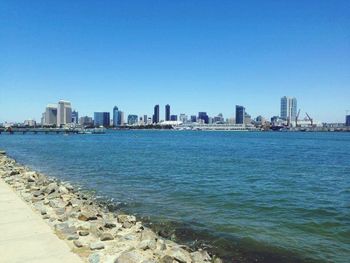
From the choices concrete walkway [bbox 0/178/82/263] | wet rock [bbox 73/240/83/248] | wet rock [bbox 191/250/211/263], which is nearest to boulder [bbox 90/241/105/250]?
wet rock [bbox 73/240/83/248]

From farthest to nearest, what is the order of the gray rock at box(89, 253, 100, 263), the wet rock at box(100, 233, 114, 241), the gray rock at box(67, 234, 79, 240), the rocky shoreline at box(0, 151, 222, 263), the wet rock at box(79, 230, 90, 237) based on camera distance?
the wet rock at box(79, 230, 90, 237) < the wet rock at box(100, 233, 114, 241) < the gray rock at box(67, 234, 79, 240) < the rocky shoreline at box(0, 151, 222, 263) < the gray rock at box(89, 253, 100, 263)

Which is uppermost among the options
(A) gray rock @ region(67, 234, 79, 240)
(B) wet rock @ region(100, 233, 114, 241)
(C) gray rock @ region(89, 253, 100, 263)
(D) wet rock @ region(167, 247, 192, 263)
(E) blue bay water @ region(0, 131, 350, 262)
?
(A) gray rock @ region(67, 234, 79, 240)

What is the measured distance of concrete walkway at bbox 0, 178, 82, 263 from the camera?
977 cm

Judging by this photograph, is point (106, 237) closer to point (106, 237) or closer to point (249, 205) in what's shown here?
point (106, 237)

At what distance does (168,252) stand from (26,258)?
3.96m

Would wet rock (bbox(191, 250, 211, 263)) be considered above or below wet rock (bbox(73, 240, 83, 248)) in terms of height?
below

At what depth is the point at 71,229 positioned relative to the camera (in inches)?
485

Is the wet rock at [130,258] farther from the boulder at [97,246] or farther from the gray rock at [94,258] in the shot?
the boulder at [97,246]

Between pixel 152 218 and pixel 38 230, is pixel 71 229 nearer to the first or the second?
pixel 38 230

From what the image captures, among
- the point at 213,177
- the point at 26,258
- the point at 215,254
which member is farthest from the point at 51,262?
the point at 213,177

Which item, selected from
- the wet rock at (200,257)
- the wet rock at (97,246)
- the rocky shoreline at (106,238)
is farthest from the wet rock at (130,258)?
the wet rock at (200,257)

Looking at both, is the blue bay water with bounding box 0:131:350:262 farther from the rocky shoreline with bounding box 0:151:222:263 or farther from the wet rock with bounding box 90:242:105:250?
the wet rock with bounding box 90:242:105:250

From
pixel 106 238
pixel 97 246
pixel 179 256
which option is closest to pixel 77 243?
pixel 97 246

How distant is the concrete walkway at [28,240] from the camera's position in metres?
9.77
